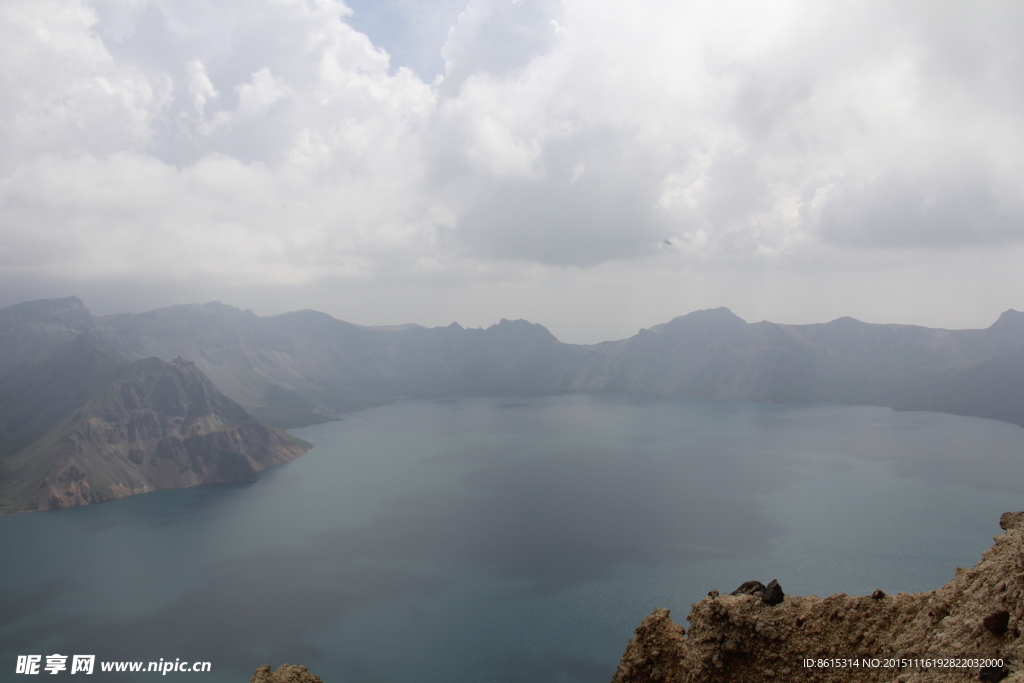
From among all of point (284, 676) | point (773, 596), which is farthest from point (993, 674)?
point (284, 676)

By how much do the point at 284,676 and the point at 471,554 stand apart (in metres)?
70.4

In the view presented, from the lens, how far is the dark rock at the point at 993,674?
1459cm

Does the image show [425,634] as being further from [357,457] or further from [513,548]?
[357,457]

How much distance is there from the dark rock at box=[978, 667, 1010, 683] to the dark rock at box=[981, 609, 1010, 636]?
4.92 feet

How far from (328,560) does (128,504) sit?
76698 millimetres

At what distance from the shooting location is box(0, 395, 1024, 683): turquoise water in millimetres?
61000

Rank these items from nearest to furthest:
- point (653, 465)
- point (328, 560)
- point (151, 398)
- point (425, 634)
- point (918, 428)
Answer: point (425, 634) < point (328, 560) < point (653, 465) < point (151, 398) < point (918, 428)

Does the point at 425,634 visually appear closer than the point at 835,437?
Yes

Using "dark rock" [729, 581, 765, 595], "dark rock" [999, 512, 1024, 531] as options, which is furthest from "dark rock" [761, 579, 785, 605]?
"dark rock" [999, 512, 1024, 531]

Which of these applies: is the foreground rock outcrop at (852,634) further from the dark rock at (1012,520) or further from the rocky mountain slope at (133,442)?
the rocky mountain slope at (133,442)

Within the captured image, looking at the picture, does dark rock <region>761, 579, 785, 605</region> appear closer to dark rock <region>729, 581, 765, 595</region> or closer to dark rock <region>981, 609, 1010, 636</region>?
dark rock <region>729, 581, 765, 595</region>

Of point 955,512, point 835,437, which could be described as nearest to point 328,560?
point 955,512

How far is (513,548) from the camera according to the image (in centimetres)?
8894

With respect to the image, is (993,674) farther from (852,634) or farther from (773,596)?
(773,596)
